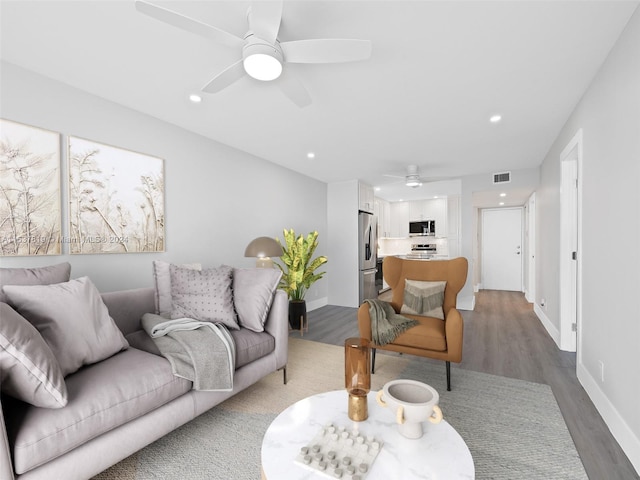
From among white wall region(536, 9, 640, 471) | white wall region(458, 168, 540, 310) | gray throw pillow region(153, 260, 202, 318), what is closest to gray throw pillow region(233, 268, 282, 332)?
gray throw pillow region(153, 260, 202, 318)

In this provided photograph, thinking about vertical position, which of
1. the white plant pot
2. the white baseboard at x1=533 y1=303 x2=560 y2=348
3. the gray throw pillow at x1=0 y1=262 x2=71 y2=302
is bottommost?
the white baseboard at x1=533 y1=303 x2=560 y2=348

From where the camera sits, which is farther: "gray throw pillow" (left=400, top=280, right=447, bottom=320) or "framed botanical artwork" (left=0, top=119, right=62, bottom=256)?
"gray throw pillow" (left=400, top=280, right=447, bottom=320)

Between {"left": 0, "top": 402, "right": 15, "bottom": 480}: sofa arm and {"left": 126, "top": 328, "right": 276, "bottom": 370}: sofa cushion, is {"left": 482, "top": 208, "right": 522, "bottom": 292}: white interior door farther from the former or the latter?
{"left": 0, "top": 402, "right": 15, "bottom": 480}: sofa arm

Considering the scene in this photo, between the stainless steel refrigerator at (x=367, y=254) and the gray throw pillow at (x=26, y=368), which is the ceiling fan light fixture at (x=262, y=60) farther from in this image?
the stainless steel refrigerator at (x=367, y=254)

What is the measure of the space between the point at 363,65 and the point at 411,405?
83.0 inches

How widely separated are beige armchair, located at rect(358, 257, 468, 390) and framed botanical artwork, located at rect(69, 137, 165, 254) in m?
2.20

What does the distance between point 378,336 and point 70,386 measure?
6.73 feet

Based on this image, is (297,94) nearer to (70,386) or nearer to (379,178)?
(70,386)

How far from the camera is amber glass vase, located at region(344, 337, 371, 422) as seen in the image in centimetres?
130

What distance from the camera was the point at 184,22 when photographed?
1.43 m

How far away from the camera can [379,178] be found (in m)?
5.58

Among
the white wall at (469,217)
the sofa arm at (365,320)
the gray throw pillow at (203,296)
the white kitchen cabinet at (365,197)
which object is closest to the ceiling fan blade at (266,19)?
the gray throw pillow at (203,296)

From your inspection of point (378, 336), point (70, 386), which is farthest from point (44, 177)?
point (378, 336)

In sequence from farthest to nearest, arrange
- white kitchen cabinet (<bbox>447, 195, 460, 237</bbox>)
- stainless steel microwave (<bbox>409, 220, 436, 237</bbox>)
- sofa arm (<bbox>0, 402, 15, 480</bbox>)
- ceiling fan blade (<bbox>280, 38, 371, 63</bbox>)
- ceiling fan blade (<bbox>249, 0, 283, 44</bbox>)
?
stainless steel microwave (<bbox>409, 220, 436, 237</bbox>) < white kitchen cabinet (<bbox>447, 195, 460, 237</bbox>) < ceiling fan blade (<bbox>280, 38, 371, 63</bbox>) < ceiling fan blade (<bbox>249, 0, 283, 44</bbox>) < sofa arm (<bbox>0, 402, 15, 480</bbox>)
